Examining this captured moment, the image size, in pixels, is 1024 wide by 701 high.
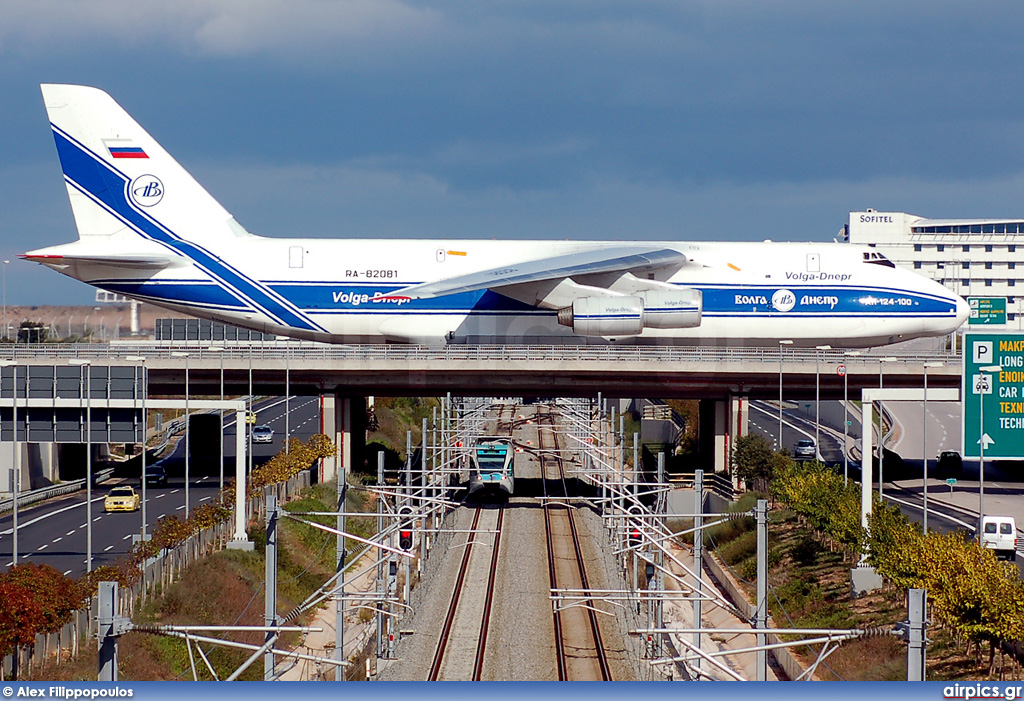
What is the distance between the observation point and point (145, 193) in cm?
4878

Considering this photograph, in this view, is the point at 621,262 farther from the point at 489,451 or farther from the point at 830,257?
the point at 489,451

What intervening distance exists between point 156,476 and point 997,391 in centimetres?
5754

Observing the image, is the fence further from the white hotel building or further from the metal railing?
Answer: the white hotel building

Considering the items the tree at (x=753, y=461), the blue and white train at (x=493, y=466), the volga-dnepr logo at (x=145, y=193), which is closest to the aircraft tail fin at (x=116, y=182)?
the volga-dnepr logo at (x=145, y=193)

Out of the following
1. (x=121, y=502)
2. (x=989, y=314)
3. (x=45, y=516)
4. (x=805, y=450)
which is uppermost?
(x=989, y=314)

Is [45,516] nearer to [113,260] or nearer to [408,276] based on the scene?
[113,260]

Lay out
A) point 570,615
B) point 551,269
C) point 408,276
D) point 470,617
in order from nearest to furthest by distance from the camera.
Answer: point 551,269
point 470,617
point 570,615
point 408,276

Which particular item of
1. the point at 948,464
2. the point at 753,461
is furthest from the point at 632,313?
the point at 948,464

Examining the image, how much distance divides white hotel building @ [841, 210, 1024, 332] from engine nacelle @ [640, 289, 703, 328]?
424 ft

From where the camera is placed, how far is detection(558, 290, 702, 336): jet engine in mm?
40250

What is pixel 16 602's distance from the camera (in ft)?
96.2

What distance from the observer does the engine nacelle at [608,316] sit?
132 ft

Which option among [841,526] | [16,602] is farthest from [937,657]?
[16,602]

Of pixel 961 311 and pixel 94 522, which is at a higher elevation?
pixel 961 311
